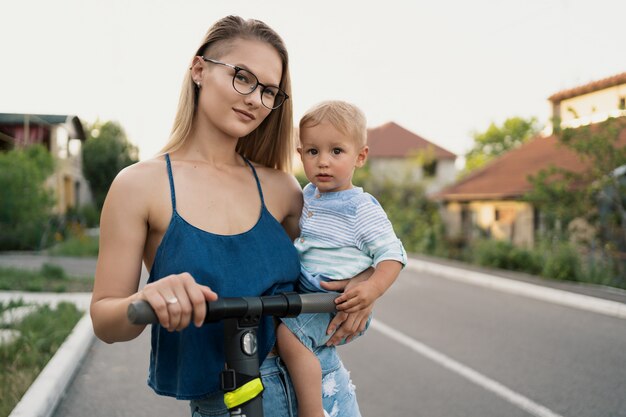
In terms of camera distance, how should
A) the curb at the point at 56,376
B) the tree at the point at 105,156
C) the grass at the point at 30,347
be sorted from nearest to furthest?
the curb at the point at 56,376 → the grass at the point at 30,347 → the tree at the point at 105,156

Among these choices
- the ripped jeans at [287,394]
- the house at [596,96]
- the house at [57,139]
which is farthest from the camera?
the house at [57,139]

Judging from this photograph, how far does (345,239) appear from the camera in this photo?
2277 mm

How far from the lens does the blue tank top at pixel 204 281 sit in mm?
1880

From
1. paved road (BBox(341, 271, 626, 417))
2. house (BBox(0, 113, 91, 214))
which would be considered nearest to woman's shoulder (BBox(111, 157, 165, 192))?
paved road (BBox(341, 271, 626, 417))

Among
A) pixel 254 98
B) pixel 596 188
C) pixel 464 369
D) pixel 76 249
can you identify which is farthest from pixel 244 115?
pixel 76 249

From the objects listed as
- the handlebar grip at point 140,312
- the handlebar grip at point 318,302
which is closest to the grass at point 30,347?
the handlebar grip at point 318,302

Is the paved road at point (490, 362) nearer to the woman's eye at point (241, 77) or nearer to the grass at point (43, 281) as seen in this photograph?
the woman's eye at point (241, 77)

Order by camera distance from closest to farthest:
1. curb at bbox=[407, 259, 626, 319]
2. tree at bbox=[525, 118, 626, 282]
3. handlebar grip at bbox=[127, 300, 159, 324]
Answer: handlebar grip at bbox=[127, 300, 159, 324] → curb at bbox=[407, 259, 626, 319] → tree at bbox=[525, 118, 626, 282]

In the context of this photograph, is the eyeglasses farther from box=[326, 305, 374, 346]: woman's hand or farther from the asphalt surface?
the asphalt surface

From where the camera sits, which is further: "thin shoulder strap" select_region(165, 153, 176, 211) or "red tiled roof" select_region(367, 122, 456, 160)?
"red tiled roof" select_region(367, 122, 456, 160)

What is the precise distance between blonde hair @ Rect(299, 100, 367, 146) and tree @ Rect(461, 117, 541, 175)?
2885 inches

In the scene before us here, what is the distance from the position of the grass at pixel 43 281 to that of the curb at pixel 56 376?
13.0ft

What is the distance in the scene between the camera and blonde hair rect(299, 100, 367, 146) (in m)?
2.41

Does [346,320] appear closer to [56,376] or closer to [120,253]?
[120,253]
